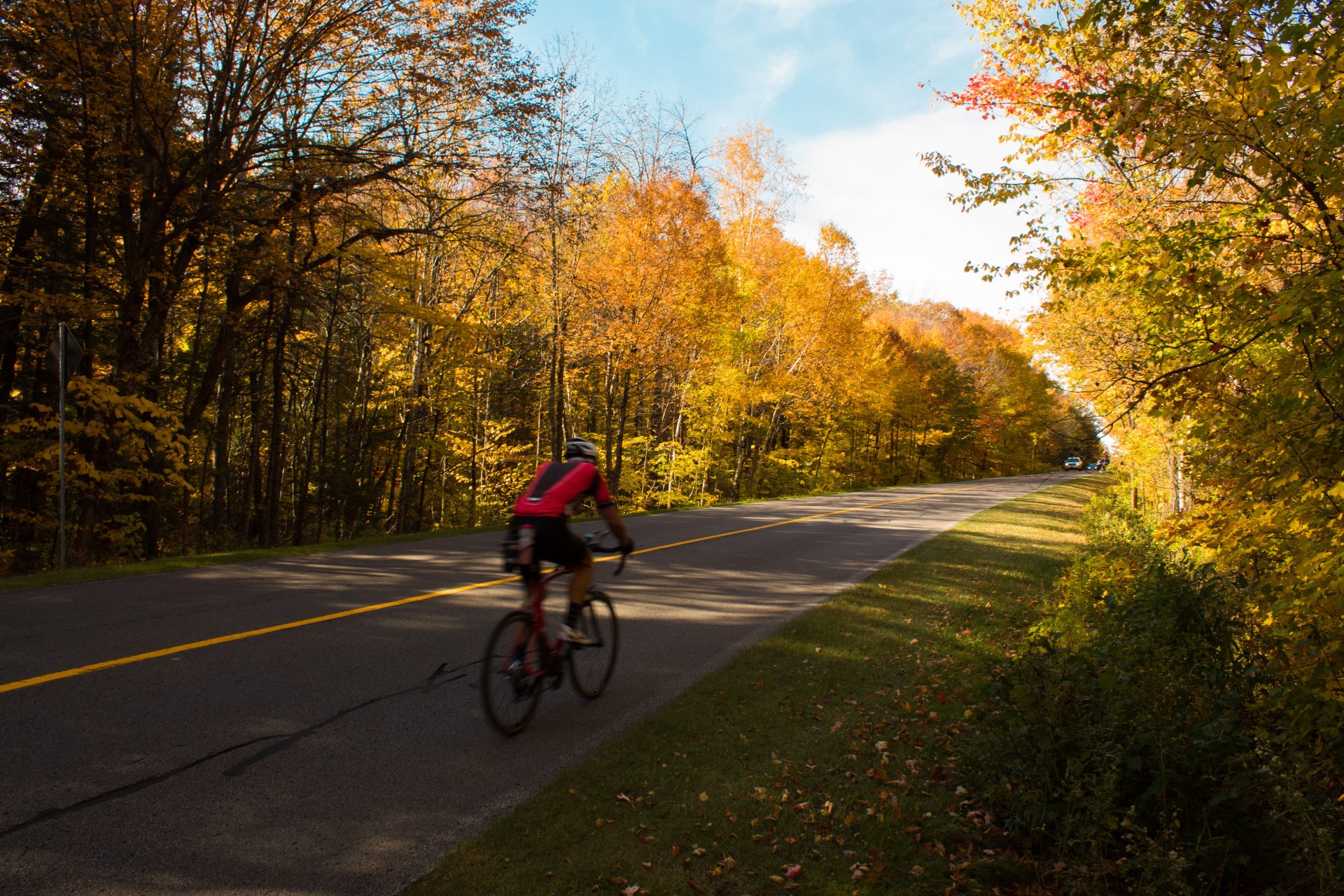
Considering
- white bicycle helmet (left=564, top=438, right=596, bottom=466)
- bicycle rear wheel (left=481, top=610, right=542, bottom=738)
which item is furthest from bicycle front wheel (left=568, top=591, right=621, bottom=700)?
white bicycle helmet (left=564, top=438, right=596, bottom=466)

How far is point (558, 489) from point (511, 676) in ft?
4.16

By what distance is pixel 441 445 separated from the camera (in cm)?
2045

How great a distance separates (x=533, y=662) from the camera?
5.01 m

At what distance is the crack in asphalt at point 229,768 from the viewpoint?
3342 millimetres

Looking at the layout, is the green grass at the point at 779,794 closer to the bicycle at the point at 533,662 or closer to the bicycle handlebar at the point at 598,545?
the bicycle at the point at 533,662

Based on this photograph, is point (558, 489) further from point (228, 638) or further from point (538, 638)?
point (228, 638)

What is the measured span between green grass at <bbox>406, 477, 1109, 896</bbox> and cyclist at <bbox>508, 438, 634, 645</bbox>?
109cm

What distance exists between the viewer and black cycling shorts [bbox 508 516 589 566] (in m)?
4.98

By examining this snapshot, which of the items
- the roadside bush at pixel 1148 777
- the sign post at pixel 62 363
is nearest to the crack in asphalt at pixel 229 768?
the roadside bush at pixel 1148 777

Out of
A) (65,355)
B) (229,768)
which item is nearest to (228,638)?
(229,768)

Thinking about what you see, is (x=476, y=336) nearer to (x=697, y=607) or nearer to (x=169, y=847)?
(x=697, y=607)

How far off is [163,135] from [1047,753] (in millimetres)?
14074

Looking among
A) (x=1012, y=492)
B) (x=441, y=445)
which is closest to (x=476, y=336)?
(x=441, y=445)

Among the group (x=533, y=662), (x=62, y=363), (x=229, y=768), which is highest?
(x=62, y=363)
